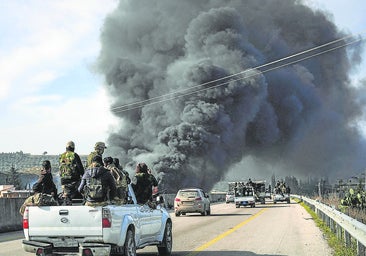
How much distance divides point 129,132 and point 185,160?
49.8ft

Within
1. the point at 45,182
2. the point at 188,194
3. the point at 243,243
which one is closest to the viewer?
the point at 45,182

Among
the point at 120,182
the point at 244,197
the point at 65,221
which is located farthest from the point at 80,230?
the point at 244,197

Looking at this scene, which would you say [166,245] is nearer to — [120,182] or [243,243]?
[120,182]

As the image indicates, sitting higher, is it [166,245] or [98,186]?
[98,186]

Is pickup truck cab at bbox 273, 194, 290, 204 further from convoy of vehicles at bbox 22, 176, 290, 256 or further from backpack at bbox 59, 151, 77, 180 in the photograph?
convoy of vehicles at bbox 22, 176, 290, 256

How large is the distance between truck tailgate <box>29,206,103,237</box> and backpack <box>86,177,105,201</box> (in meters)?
0.24

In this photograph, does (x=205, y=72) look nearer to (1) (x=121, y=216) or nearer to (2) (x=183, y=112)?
(2) (x=183, y=112)

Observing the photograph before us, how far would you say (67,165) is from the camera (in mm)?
9555

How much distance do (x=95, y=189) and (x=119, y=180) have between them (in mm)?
860

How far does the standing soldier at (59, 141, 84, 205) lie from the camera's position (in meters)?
9.46

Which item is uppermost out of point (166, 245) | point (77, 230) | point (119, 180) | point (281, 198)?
point (119, 180)

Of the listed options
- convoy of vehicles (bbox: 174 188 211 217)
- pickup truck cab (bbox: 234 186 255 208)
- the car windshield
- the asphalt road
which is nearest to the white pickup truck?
the asphalt road

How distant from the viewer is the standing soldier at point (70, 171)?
31.0 ft

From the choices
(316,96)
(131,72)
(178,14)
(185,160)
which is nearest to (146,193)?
(185,160)
